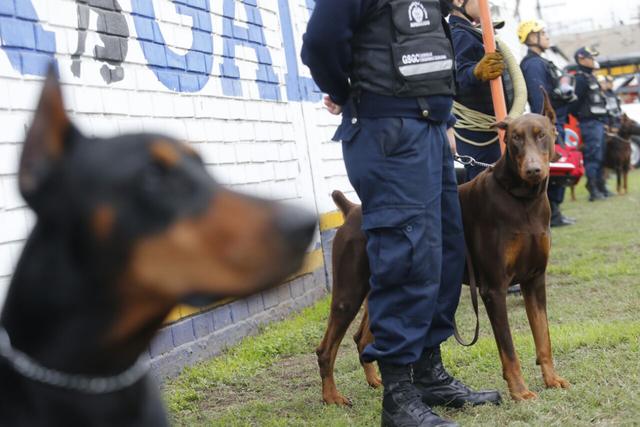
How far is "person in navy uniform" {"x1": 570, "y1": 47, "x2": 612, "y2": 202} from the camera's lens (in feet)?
46.8

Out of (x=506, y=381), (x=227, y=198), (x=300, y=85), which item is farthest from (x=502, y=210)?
(x=300, y=85)

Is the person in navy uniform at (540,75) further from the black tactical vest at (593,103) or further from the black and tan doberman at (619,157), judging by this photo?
the black and tan doberman at (619,157)

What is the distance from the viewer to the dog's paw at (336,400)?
15.3ft

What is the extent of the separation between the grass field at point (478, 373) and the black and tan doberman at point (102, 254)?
2418 mm

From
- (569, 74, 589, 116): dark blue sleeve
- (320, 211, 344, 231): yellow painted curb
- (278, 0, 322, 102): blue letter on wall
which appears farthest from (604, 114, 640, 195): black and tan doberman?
(278, 0, 322, 102): blue letter on wall

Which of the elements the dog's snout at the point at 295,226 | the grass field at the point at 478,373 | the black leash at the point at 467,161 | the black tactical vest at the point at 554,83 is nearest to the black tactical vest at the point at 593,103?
the black tactical vest at the point at 554,83

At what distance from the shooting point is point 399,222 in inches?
155

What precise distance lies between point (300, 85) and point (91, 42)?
3.21 m

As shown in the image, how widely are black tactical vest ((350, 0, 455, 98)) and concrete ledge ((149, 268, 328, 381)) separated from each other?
1583mm

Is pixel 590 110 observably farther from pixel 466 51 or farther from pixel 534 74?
pixel 466 51

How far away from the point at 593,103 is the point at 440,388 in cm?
1118

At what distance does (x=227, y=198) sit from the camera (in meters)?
2.03

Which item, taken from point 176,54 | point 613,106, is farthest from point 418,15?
point 613,106

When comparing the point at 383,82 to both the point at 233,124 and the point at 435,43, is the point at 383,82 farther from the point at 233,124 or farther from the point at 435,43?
the point at 233,124
